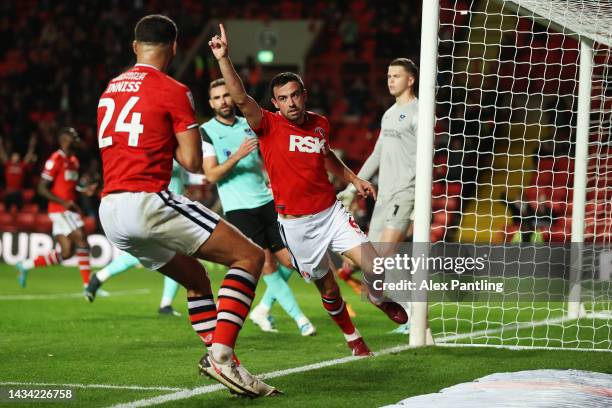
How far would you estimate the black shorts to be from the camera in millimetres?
8594

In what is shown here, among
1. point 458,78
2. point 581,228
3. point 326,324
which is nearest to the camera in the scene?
point 326,324

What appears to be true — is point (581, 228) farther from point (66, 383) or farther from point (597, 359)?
point (66, 383)

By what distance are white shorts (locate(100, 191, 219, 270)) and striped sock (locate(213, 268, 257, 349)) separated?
29 centimetres

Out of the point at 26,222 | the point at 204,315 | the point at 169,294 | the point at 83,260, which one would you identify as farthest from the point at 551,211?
the point at 26,222

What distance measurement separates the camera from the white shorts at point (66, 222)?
42.1 ft

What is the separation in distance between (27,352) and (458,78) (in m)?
14.7

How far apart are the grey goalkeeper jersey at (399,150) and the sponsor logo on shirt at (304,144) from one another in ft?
5.95

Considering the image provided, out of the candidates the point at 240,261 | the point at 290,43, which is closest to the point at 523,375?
the point at 240,261

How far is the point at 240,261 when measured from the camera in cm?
529

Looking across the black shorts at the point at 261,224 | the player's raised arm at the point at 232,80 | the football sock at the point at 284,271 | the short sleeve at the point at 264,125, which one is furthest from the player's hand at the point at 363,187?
the football sock at the point at 284,271

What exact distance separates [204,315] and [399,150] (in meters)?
3.52

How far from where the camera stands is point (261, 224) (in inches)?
341

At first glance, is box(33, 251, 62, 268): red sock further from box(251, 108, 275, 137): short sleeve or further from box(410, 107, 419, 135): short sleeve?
box(251, 108, 275, 137): short sleeve

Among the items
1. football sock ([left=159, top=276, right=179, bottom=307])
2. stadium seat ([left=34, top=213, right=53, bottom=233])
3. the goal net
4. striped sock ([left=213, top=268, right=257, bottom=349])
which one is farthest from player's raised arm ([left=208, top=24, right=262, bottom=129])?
stadium seat ([left=34, top=213, right=53, bottom=233])
